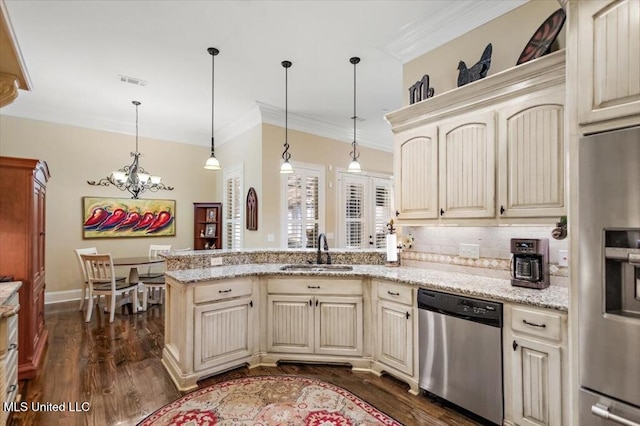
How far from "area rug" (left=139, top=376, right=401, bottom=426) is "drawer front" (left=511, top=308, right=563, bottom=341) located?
106 centimetres

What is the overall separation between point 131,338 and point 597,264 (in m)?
4.41

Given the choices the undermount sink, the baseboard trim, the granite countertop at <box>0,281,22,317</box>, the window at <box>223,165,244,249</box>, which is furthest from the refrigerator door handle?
the baseboard trim

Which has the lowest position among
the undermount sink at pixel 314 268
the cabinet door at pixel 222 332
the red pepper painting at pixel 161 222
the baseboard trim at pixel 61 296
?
the baseboard trim at pixel 61 296

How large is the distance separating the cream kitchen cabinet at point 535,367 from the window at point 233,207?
14.7 ft

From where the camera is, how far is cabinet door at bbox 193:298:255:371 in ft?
8.98

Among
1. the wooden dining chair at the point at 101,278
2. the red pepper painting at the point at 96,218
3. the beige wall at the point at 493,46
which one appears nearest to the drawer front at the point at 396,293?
the beige wall at the point at 493,46

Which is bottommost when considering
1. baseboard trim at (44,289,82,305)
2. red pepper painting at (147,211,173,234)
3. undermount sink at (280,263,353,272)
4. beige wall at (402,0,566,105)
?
baseboard trim at (44,289,82,305)

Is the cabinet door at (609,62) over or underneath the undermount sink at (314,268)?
over

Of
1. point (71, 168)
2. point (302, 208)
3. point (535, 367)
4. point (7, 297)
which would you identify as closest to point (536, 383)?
point (535, 367)

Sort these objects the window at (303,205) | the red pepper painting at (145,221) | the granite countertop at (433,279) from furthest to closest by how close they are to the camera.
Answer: the red pepper painting at (145,221) → the window at (303,205) → the granite countertop at (433,279)

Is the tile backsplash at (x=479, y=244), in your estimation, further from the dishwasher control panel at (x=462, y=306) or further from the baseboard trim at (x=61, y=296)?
the baseboard trim at (x=61, y=296)

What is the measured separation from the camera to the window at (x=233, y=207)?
228 inches

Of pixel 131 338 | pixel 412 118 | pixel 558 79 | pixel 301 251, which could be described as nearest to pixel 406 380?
pixel 301 251

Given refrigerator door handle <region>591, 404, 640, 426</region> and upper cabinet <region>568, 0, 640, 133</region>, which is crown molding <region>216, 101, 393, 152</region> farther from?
refrigerator door handle <region>591, 404, 640, 426</region>
